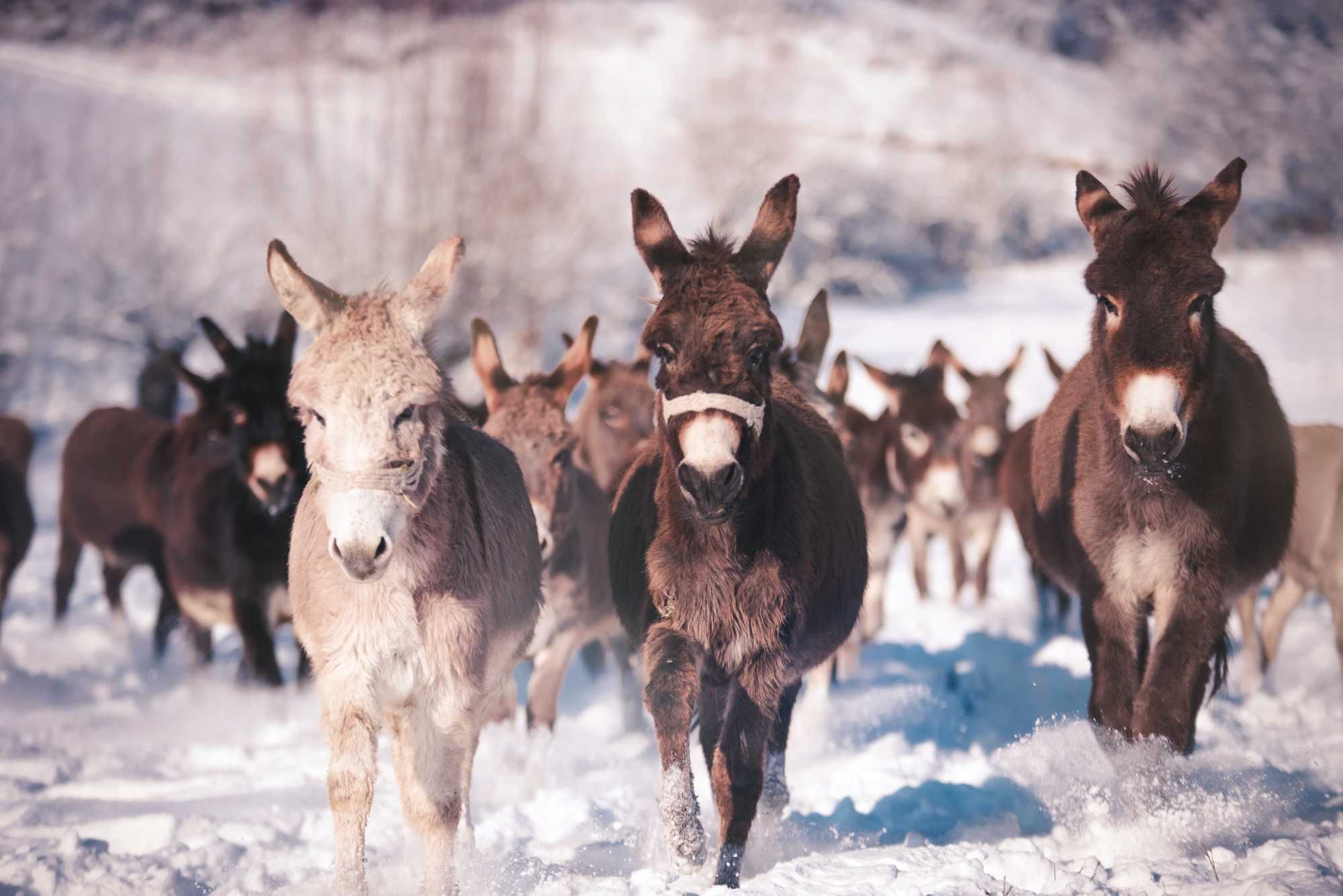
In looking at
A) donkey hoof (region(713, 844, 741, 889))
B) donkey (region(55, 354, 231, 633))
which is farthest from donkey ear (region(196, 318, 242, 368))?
donkey hoof (region(713, 844, 741, 889))

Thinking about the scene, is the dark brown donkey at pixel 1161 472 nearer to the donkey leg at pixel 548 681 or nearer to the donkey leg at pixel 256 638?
the donkey leg at pixel 548 681

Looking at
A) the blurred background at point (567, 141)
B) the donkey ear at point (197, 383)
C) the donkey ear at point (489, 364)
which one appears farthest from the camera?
the blurred background at point (567, 141)

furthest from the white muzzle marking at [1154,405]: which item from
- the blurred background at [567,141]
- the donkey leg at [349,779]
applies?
the blurred background at [567,141]

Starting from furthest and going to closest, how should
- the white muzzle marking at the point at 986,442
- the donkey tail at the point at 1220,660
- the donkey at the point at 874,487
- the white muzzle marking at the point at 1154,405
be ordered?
the white muzzle marking at the point at 986,442
the donkey at the point at 874,487
the donkey tail at the point at 1220,660
the white muzzle marking at the point at 1154,405

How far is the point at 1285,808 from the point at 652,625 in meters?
3.22

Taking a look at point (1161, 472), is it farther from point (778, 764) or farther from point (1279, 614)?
point (1279, 614)

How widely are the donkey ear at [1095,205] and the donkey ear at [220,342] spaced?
475cm

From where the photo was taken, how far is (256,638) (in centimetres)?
733

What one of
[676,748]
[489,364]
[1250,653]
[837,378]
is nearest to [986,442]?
[837,378]

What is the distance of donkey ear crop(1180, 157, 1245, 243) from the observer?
179 inches

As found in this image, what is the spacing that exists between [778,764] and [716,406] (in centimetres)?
223

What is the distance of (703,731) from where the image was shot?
175 inches

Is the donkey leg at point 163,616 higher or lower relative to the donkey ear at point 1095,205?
lower

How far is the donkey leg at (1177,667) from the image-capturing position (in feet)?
15.2
